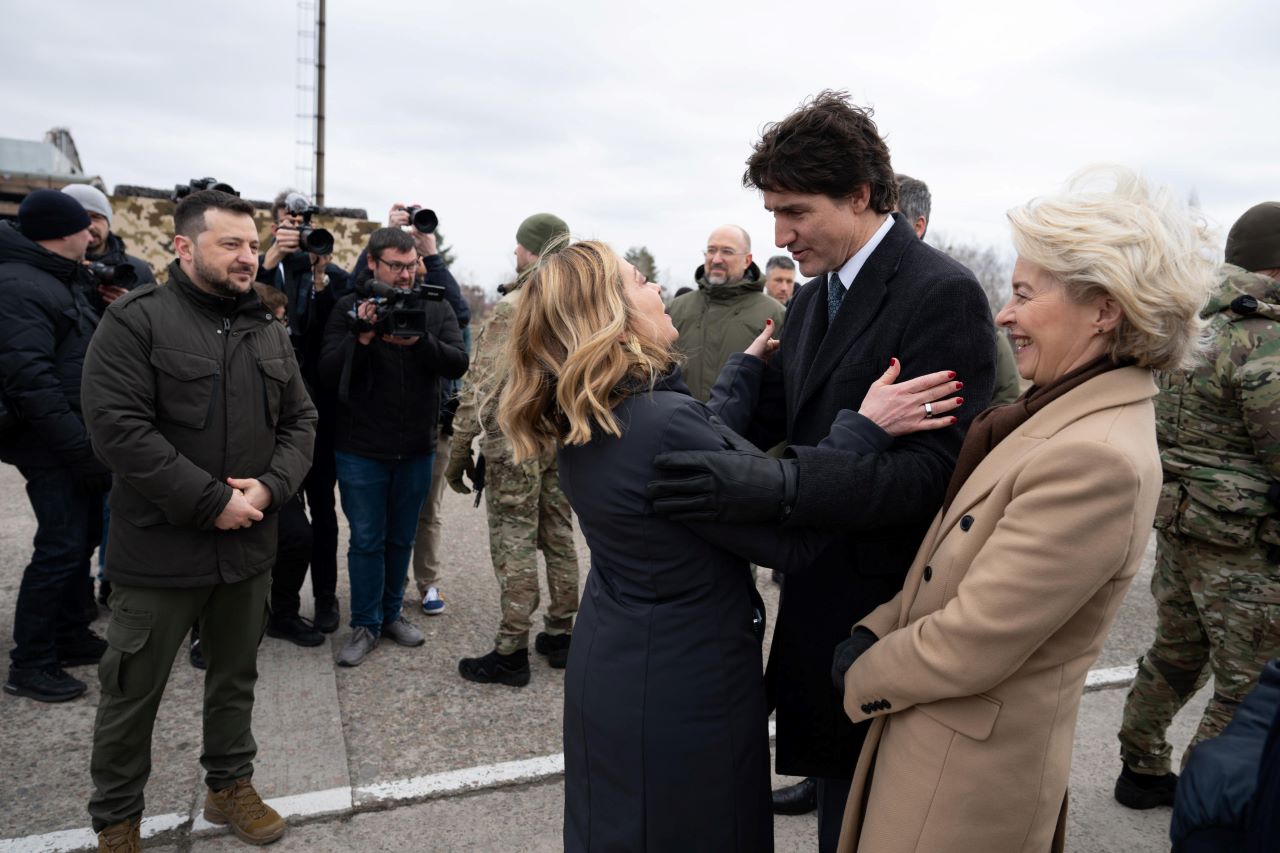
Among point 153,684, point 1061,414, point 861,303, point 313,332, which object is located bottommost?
point 153,684

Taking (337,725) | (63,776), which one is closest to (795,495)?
(337,725)

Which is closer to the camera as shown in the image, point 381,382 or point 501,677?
point 501,677

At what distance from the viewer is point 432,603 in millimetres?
5242

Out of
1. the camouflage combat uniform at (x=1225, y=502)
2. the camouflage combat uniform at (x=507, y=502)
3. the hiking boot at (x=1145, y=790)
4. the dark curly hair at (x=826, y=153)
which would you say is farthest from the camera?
the camouflage combat uniform at (x=507, y=502)

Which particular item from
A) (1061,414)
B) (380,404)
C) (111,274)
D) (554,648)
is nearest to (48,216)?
(111,274)

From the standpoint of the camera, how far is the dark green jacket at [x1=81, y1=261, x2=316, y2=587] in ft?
9.16

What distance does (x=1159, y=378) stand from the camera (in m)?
3.26

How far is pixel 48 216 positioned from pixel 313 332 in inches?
51.7

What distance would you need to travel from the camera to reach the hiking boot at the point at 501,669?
14.1ft

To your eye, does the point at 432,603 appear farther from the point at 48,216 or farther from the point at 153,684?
the point at 48,216

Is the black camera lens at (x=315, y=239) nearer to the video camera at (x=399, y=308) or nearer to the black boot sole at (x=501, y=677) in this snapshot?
the video camera at (x=399, y=308)

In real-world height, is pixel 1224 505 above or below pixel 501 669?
above

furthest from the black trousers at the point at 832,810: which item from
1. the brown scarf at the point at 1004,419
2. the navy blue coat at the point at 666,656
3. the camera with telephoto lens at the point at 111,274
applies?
the camera with telephoto lens at the point at 111,274

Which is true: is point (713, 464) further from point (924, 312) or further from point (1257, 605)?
point (1257, 605)
